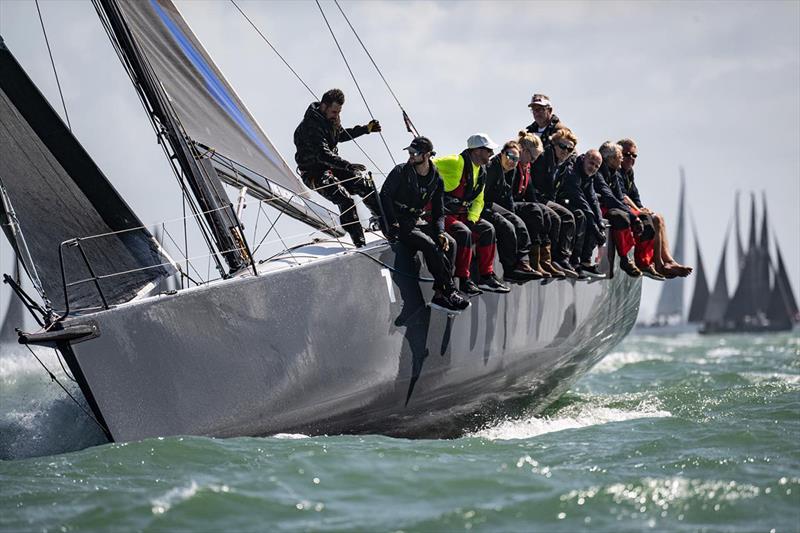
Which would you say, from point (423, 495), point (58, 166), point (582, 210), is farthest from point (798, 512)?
point (58, 166)

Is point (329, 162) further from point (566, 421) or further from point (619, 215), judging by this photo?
point (619, 215)

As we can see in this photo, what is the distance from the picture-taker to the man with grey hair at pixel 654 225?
11438 mm

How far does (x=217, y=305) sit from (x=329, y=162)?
1809 mm

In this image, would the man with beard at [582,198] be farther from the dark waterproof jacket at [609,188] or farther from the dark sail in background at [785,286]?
the dark sail in background at [785,286]

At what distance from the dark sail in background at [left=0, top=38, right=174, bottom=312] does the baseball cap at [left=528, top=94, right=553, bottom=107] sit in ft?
11.4

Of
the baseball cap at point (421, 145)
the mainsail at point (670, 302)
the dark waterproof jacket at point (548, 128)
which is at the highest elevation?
the dark waterproof jacket at point (548, 128)

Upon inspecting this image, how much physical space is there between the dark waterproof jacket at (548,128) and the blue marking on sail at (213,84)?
84.0 inches

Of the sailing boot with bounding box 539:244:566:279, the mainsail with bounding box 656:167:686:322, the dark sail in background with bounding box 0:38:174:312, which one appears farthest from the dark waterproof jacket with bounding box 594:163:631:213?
the mainsail with bounding box 656:167:686:322

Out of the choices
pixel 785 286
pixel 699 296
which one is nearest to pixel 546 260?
pixel 785 286

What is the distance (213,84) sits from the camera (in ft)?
34.7

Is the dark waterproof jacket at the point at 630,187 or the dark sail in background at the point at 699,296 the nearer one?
the dark waterproof jacket at the point at 630,187

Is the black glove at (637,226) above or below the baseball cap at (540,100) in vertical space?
below

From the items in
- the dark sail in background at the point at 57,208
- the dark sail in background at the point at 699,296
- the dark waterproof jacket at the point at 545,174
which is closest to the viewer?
the dark sail in background at the point at 57,208

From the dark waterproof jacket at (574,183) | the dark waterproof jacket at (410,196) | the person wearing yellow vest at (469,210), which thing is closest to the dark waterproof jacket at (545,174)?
the dark waterproof jacket at (574,183)
